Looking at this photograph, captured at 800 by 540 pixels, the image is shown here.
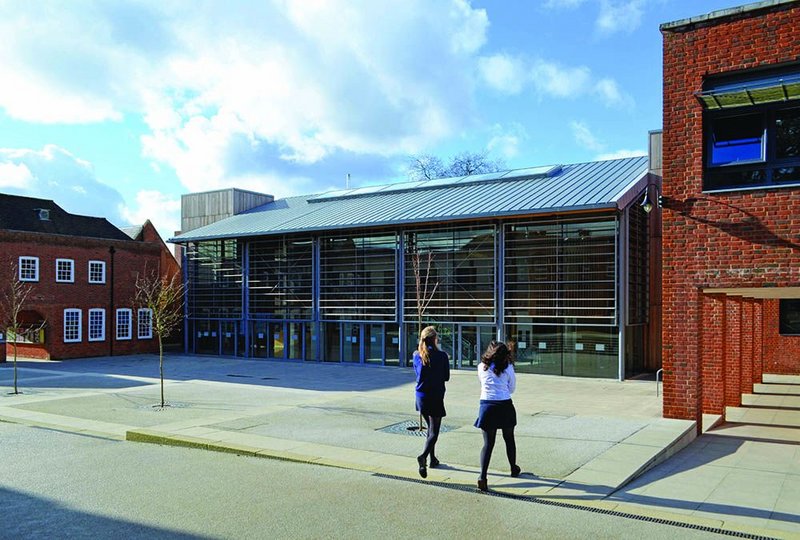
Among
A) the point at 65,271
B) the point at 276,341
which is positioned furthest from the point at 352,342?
the point at 65,271

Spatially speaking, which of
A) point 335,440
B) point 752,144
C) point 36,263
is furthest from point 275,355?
point 752,144

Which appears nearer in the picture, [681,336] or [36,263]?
[681,336]

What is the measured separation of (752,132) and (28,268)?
29.4 m

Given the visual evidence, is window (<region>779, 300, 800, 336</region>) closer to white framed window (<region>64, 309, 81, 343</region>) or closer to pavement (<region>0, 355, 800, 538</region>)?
pavement (<region>0, 355, 800, 538</region>)

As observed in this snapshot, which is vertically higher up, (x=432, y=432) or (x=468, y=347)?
(x=432, y=432)

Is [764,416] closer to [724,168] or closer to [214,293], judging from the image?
[724,168]

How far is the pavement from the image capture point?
808 centimetres

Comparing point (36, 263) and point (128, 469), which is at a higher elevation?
point (36, 263)

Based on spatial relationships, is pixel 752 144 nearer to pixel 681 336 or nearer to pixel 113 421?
pixel 681 336

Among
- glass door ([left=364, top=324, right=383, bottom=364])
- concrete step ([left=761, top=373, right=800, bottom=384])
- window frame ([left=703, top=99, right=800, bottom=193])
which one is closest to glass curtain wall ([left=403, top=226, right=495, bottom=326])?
glass door ([left=364, top=324, right=383, bottom=364])

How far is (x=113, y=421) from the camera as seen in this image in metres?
13.8

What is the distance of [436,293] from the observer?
26.1 m

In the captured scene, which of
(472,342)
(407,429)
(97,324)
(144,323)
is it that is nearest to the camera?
(407,429)

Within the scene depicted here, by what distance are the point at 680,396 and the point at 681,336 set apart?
1069 millimetres
